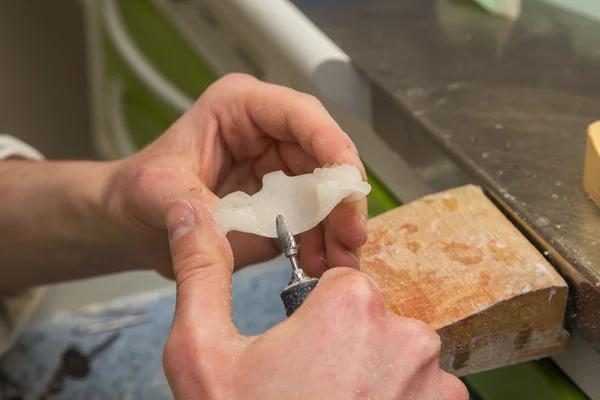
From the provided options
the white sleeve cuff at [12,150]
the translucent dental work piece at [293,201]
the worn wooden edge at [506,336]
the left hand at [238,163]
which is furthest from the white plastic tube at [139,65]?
the worn wooden edge at [506,336]

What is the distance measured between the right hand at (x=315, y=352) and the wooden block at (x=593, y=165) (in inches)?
7.5

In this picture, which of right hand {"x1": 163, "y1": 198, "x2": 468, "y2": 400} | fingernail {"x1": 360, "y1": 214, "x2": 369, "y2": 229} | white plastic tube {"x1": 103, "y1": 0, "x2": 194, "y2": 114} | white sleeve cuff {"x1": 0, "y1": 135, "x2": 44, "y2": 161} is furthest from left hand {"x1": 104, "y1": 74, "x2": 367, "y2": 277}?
white plastic tube {"x1": 103, "y1": 0, "x2": 194, "y2": 114}

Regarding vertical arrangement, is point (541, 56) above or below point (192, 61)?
above

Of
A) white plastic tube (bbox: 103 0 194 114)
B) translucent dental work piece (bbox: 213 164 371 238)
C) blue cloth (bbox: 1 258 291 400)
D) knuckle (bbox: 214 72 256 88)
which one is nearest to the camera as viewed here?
translucent dental work piece (bbox: 213 164 371 238)

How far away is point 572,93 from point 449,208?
0.21m

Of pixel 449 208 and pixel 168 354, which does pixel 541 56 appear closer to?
pixel 449 208

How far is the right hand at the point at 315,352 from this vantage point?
11.9 inches

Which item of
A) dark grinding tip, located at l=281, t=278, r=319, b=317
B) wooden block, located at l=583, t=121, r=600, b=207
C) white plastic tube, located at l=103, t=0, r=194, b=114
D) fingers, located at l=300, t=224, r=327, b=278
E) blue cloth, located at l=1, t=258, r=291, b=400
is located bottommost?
blue cloth, located at l=1, t=258, r=291, b=400

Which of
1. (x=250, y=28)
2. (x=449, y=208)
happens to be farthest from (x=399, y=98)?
(x=250, y=28)

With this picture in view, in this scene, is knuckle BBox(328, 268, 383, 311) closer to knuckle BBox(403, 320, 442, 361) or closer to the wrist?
knuckle BBox(403, 320, 442, 361)

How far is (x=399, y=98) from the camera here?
0.57m

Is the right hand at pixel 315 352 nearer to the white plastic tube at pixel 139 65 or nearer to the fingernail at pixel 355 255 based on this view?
the fingernail at pixel 355 255

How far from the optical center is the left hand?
448 mm

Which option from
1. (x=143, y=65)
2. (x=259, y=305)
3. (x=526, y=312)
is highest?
(x=526, y=312)
